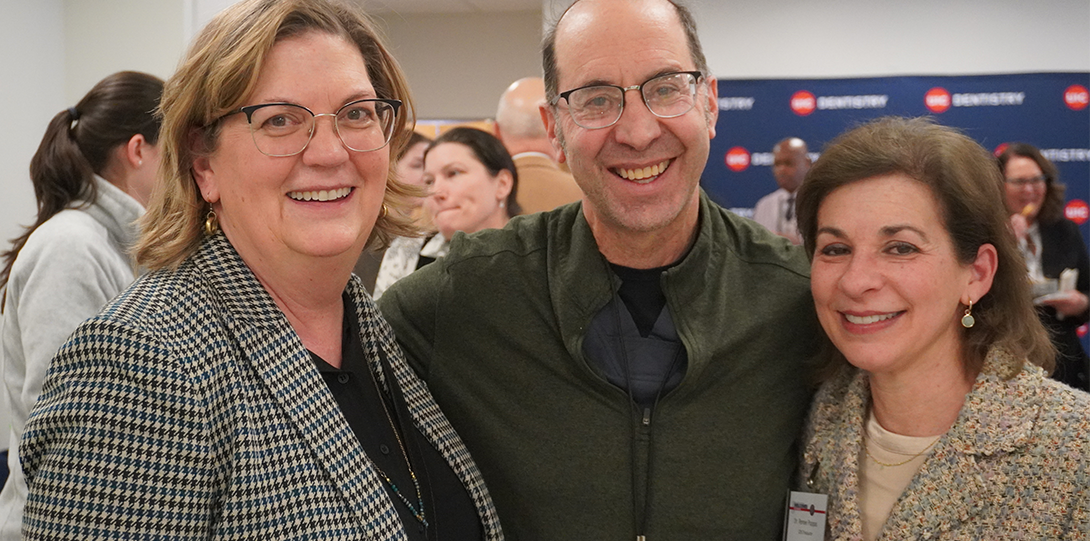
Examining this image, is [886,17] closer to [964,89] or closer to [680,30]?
[964,89]

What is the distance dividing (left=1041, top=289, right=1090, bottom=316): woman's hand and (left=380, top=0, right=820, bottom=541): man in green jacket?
3229mm

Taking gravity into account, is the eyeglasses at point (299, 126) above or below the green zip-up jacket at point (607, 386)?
above

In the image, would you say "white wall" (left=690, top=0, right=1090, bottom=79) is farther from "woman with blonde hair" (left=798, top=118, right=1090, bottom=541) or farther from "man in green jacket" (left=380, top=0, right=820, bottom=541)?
"woman with blonde hair" (left=798, top=118, right=1090, bottom=541)

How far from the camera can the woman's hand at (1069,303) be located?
4586 millimetres

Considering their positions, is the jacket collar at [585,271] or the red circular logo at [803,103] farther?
the red circular logo at [803,103]

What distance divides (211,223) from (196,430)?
424 mm

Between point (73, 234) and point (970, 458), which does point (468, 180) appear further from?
point (970, 458)

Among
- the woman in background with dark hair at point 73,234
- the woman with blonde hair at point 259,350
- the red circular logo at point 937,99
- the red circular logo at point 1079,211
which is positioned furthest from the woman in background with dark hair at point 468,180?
the red circular logo at point 1079,211

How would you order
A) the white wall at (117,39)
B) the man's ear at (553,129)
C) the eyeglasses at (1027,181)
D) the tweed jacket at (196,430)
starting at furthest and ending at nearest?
the eyeglasses at (1027,181), the white wall at (117,39), the man's ear at (553,129), the tweed jacket at (196,430)

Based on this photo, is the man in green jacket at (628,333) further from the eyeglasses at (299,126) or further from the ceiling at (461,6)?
the ceiling at (461,6)

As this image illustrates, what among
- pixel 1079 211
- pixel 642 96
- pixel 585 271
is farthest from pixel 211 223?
pixel 1079 211

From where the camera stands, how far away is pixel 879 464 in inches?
74.7

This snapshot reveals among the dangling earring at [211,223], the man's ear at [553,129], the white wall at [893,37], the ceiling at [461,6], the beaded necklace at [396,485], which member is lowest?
the beaded necklace at [396,485]

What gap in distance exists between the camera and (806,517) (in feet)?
6.24
